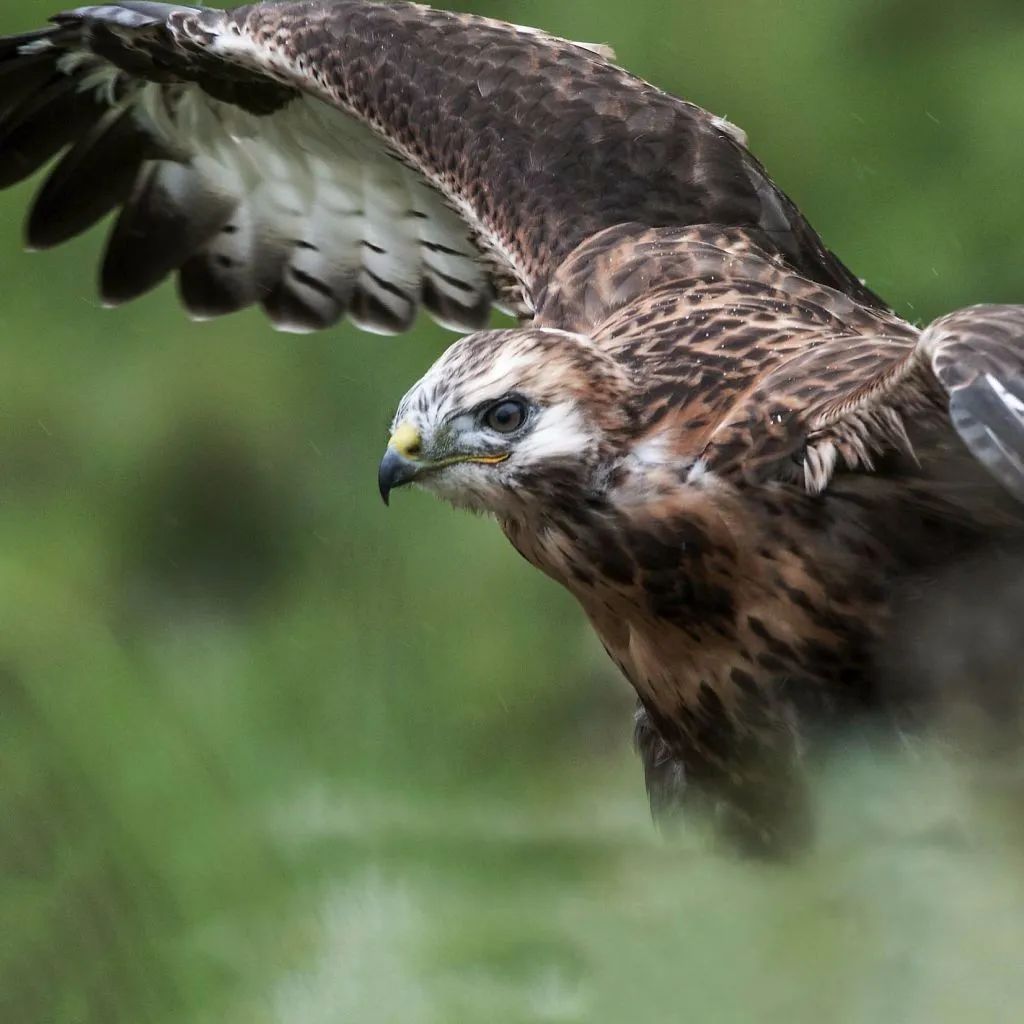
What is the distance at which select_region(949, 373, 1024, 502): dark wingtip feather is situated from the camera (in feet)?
8.47

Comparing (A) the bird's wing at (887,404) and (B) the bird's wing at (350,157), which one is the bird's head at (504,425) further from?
(B) the bird's wing at (350,157)

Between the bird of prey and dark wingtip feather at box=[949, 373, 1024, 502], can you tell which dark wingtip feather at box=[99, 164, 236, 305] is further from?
dark wingtip feather at box=[949, 373, 1024, 502]

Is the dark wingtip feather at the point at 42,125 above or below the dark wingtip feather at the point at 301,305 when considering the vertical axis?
above

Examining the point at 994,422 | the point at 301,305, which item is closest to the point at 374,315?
the point at 301,305

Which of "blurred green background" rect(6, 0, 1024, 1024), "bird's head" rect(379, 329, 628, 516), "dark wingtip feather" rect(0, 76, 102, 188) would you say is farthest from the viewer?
"dark wingtip feather" rect(0, 76, 102, 188)

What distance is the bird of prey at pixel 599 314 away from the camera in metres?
3.05

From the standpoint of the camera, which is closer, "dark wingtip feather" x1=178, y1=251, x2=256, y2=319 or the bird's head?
the bird's head

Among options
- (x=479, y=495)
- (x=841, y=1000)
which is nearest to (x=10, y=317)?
(x=479, y=495)

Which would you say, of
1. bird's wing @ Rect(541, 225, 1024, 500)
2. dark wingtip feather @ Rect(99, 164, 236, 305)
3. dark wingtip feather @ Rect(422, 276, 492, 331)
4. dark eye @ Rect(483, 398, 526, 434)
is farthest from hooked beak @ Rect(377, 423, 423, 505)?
dark wingtip feather @ Rect(99, 164, 236, 305)

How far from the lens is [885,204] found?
7.28 m

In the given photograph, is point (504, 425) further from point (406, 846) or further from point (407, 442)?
point (406, 846)

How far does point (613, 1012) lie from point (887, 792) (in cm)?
24

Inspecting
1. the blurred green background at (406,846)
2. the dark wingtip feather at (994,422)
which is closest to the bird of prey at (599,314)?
the dark wingtip feather at (994,422)

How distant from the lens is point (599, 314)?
13.1 ft
